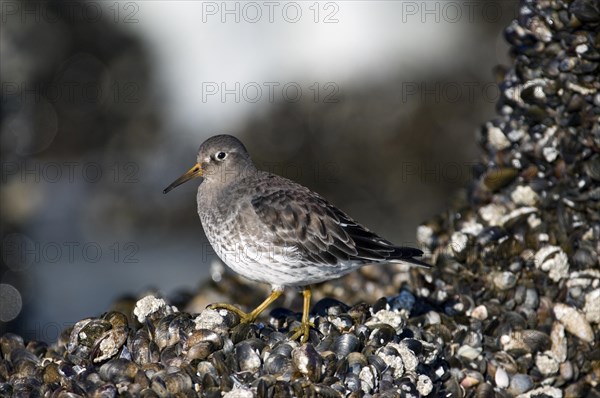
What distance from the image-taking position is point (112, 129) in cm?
1459

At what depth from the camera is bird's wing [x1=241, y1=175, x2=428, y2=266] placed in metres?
6.49

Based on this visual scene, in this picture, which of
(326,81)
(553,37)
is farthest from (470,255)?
(326,81)

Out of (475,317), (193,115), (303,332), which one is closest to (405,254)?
(475,317)

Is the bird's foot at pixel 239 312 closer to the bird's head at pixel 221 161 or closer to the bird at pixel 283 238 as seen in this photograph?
the bird at pixel 283 238

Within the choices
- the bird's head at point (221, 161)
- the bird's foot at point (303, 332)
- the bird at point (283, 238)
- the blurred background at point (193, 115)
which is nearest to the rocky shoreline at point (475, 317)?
the bird's foot at point (303, 332)

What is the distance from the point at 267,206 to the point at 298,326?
97cm

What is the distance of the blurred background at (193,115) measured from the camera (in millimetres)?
12906

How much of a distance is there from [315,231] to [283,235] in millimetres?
259

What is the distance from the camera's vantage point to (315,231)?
657 cm

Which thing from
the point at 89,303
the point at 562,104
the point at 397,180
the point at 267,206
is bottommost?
the point at 89,303

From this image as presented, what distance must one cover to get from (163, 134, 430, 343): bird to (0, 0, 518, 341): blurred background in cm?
525

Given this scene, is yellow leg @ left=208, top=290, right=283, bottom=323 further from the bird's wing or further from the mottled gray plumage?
the bird's wing

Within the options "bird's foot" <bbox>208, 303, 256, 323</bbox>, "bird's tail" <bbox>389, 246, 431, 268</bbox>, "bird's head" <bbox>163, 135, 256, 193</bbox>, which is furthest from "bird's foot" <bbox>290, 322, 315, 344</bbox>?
"bird's head" <bbox>163, 135, 256, 193</bbox>

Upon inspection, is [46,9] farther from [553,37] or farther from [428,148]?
[553,37]
